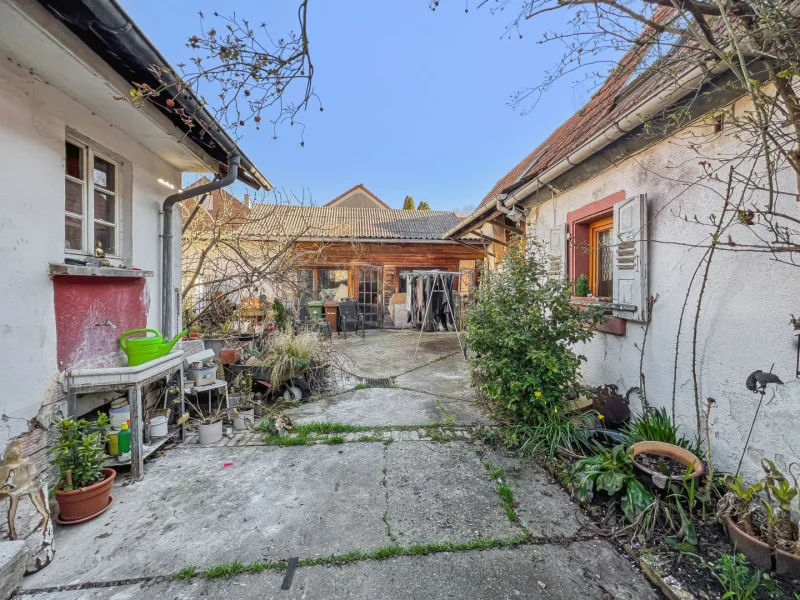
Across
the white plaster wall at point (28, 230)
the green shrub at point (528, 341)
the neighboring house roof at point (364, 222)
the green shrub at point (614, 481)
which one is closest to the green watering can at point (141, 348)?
the white plaster wall at point (28, 230)

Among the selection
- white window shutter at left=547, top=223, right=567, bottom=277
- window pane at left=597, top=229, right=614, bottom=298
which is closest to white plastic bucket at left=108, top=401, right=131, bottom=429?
white window shutter at left=547, top=223, right=567, bottom=277

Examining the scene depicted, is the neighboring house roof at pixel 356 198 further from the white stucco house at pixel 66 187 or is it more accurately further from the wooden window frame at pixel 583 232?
the white stucco house at pixel 66 187

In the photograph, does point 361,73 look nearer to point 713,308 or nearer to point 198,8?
point 198,8

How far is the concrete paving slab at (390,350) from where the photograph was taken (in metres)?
6.05

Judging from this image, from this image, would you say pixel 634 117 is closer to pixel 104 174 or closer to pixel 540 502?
pixel 540 502

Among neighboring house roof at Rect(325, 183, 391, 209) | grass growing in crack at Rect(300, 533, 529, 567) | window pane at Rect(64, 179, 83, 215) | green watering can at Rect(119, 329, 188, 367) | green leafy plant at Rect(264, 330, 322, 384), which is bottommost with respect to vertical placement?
grass growing in crack at Rect(300, 533, 529, 567)

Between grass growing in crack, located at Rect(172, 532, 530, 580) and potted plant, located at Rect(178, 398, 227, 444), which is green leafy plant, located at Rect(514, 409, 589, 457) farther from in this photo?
potted plant, located at Rect(178, 398, 227, 444)

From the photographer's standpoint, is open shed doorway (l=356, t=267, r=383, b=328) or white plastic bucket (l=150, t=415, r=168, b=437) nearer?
white plastic bucket (l=150, t=415, r=168, b=437)

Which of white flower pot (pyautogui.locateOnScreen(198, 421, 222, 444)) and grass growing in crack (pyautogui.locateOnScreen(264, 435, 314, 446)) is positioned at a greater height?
white flower pot (pyautogui.locateOnScreen(198, 421, 222, 444))

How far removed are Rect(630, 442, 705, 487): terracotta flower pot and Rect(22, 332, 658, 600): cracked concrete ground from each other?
543mm

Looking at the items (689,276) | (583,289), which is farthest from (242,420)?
(689,276)

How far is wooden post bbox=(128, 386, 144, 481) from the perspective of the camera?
255cm

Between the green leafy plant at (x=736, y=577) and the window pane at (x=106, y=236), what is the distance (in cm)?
470

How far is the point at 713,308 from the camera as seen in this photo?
239 cm
